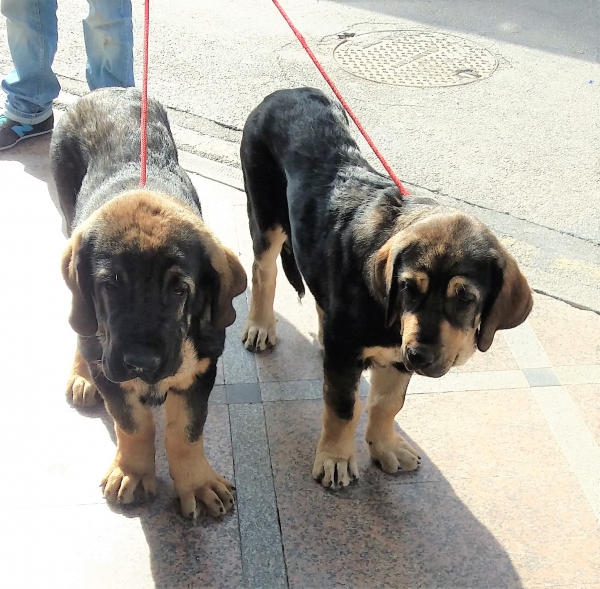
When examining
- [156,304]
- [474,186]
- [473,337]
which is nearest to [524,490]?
[473,337]

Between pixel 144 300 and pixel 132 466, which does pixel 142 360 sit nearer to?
pixel 144 300

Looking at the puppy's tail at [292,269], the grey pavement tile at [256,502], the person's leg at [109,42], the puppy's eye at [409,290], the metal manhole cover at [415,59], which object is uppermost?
the puppy's eye at [409,290]

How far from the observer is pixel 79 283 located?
2895 millimetres

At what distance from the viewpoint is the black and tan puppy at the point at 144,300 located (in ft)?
8.78

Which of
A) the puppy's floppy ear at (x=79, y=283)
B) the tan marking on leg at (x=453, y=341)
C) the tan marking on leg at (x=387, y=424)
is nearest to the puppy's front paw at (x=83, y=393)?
the puppy's floppy ear at (x=79, y=283)

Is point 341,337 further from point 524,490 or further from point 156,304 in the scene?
point 524,490

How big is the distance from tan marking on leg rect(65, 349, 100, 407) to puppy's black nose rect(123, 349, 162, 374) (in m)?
1.19

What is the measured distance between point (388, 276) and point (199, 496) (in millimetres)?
1253

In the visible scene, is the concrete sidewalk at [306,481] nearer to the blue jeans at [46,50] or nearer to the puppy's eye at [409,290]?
the puppy's eye at [409,290]

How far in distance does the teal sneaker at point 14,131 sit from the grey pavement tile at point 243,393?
3062 mm

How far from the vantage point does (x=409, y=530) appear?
334 cm

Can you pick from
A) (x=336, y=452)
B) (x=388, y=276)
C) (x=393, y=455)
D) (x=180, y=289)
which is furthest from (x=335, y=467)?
(x=180, y=289)

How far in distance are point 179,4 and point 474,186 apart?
4967mm

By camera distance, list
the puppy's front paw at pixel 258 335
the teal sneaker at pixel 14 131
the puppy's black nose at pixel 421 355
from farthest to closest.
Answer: the teal sneaker at pixel 14 131
the puppy's front paw at pixel 258 335
the puppy's black nose at pixel 421 355
